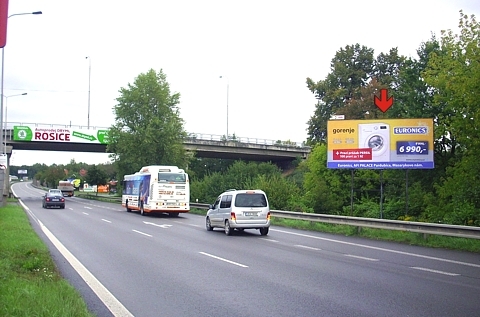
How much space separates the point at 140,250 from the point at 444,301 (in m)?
10.4

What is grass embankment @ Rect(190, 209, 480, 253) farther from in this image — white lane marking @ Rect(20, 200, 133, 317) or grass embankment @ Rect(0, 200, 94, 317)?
grass embankment @ Rect(0, 200, 94, 317)

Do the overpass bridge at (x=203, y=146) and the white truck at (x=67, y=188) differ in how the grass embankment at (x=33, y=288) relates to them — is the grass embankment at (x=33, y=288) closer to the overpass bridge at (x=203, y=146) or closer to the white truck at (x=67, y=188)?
the overpass bridge at (x=203, y=146)

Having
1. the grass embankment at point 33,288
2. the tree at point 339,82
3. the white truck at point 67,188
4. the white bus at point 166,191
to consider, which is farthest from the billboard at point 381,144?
the white truck at point 67,188

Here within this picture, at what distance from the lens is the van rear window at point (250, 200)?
23845 mm

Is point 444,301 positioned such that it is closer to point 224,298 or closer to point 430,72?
point 224,298

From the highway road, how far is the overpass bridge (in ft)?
150

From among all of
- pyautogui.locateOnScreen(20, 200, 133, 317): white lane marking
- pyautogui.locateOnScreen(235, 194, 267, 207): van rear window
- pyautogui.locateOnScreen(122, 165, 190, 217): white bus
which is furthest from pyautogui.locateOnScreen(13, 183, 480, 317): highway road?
pyautogui.locateOnScreen(122, 165, 190, 217): white bus

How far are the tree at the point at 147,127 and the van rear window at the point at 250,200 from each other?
41160mm

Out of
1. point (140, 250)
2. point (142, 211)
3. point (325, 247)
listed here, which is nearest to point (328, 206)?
point (142, 211)

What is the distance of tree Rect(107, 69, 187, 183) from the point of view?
64.8 m

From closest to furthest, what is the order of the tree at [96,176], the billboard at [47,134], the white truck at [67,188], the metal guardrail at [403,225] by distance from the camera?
the metal guardrail at [403,225]
the billboard at [47,134]
the white truck at [67,188]
the tree at [96,176]

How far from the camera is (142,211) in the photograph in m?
42.4

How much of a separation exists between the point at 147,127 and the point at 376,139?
1565 inches

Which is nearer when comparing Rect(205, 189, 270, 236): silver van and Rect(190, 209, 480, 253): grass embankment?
Rect(190, 209, 480, 253): grass embankment
